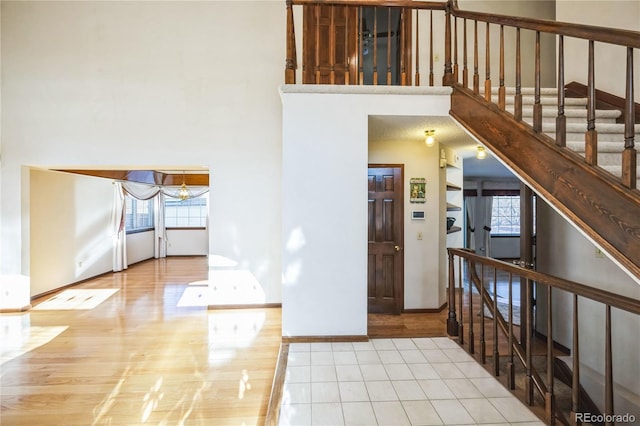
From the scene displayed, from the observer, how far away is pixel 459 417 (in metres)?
1.89

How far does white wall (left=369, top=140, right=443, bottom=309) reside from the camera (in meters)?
4.29

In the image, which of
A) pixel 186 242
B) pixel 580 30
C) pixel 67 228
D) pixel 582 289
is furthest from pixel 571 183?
pixel 186 242

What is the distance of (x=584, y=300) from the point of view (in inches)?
120

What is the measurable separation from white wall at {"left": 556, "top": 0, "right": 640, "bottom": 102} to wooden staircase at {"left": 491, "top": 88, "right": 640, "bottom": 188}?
1.18 feet

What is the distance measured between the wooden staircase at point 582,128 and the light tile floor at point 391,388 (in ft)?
5.29

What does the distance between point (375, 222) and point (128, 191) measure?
6247 millimetres

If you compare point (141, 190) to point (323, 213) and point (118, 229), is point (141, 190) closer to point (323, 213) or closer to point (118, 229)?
point (118, 229)

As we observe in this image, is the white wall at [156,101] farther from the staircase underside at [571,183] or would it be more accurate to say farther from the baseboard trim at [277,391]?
the staircase underside at [571,183]

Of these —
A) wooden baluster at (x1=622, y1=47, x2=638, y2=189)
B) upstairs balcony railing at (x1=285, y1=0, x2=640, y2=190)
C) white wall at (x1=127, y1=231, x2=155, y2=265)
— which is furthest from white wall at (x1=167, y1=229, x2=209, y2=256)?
wooden baluster at (x1=622, y1=47, x2=638, y2=189)

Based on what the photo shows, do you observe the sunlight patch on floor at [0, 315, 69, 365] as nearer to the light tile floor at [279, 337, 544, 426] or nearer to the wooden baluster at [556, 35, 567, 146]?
the light tile floor at [279, 337, 544, 426]

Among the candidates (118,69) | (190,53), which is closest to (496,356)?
(190,53)

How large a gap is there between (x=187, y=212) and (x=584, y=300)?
947 cm

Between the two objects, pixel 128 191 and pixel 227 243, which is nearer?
pixel 227 243

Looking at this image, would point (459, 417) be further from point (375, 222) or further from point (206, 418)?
point (375, 222)
